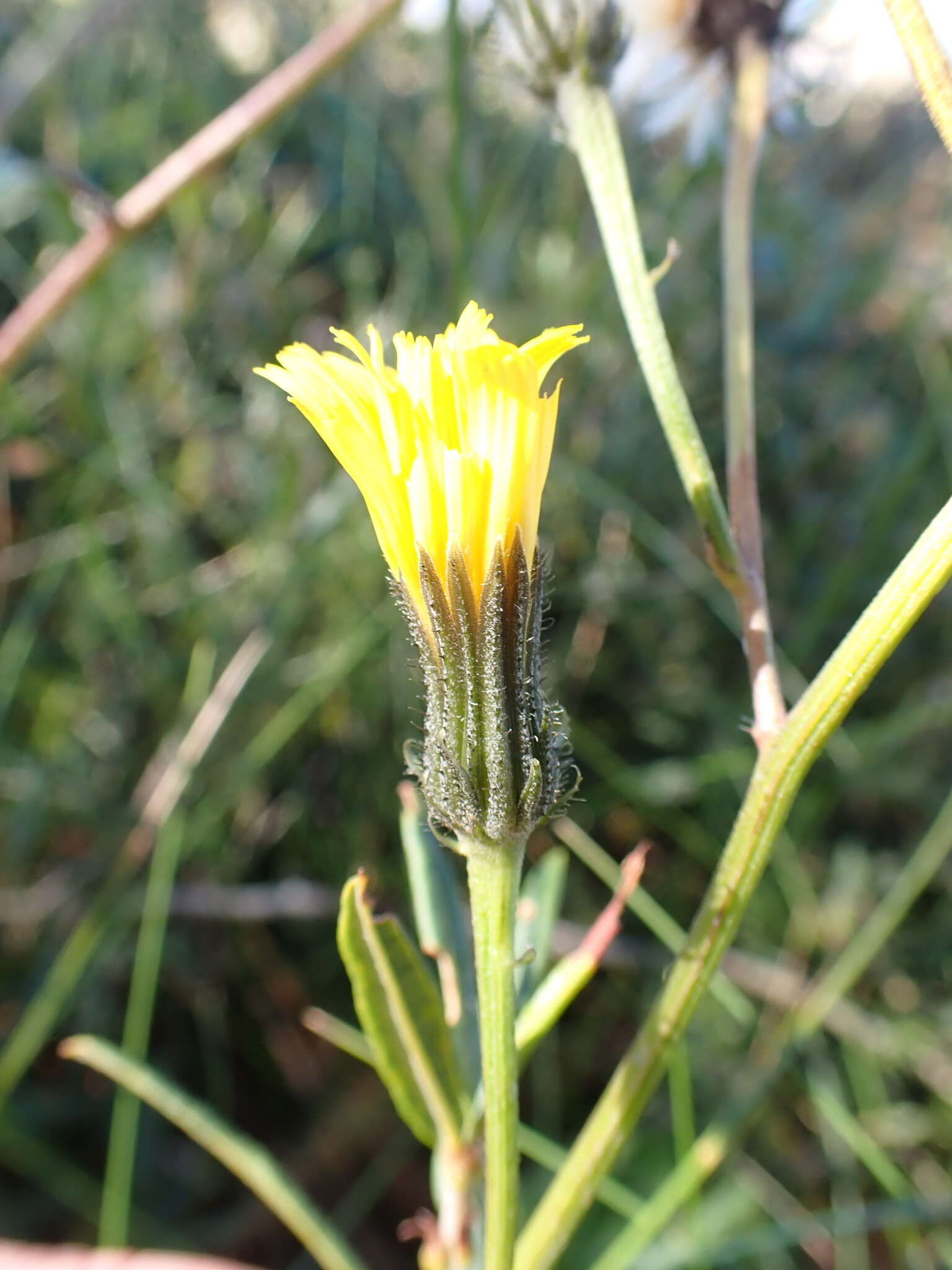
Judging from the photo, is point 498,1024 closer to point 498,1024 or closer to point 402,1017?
point 498,1024

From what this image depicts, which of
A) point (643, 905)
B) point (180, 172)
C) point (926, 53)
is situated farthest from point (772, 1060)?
point (180, 172)

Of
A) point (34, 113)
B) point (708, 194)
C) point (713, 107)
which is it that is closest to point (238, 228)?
point (34, 113)

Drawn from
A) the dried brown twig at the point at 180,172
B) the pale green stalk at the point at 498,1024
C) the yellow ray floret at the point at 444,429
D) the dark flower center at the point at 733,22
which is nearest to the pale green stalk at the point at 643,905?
the pale green stalk at the point at 498,1024

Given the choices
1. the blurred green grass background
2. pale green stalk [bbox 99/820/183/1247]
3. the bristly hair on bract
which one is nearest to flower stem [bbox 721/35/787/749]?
the bristly hair on bract

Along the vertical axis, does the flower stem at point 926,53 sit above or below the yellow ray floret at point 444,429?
above

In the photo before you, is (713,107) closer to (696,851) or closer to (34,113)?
(696,851)

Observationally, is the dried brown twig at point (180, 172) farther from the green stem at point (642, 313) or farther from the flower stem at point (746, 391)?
the green stem at point (642, 313)
